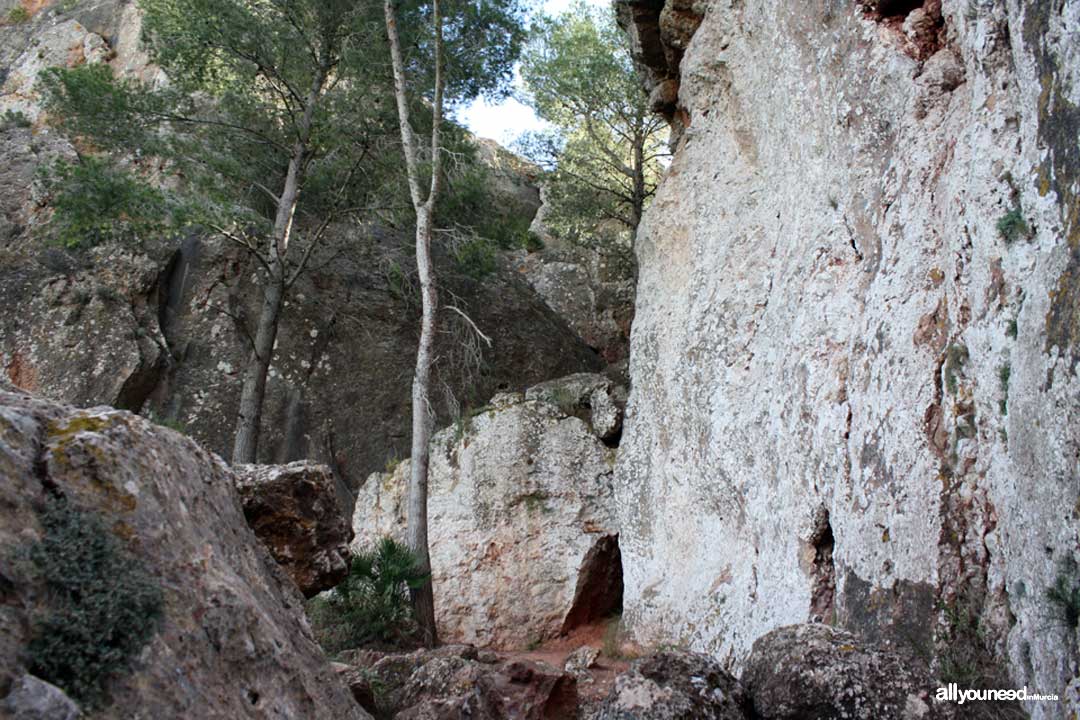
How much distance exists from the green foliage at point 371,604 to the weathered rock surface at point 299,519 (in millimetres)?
2995

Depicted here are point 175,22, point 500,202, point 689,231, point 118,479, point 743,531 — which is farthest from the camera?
point 500,202

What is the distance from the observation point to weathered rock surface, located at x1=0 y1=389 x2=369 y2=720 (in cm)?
322

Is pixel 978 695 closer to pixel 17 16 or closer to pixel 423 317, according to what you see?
pixel 423 317

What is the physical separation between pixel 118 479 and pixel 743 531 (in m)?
7.51

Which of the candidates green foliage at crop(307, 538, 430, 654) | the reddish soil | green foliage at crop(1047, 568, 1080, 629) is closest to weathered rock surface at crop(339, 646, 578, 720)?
green foliage at crop(1047, 568, 1080, 629)

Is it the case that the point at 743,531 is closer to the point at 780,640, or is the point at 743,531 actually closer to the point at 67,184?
the point at 780,640

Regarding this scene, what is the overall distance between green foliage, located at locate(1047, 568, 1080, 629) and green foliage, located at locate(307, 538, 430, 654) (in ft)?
24.4

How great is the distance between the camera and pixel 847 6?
9078mm

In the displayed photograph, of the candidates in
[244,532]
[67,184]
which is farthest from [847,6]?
[67,184]

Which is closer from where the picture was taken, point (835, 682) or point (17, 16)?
point (835, 682)

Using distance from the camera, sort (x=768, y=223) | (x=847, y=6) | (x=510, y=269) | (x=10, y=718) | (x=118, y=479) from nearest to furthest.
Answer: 1. (x=10, y=718)
2. (x=118, y=479)
3. (x=847, y=6)
4. (x=768, y=223)
5. (x=510, y=269)

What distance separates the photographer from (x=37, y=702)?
2.85m

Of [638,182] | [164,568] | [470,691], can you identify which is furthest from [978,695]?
[638,182]

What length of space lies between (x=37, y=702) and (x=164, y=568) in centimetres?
81
